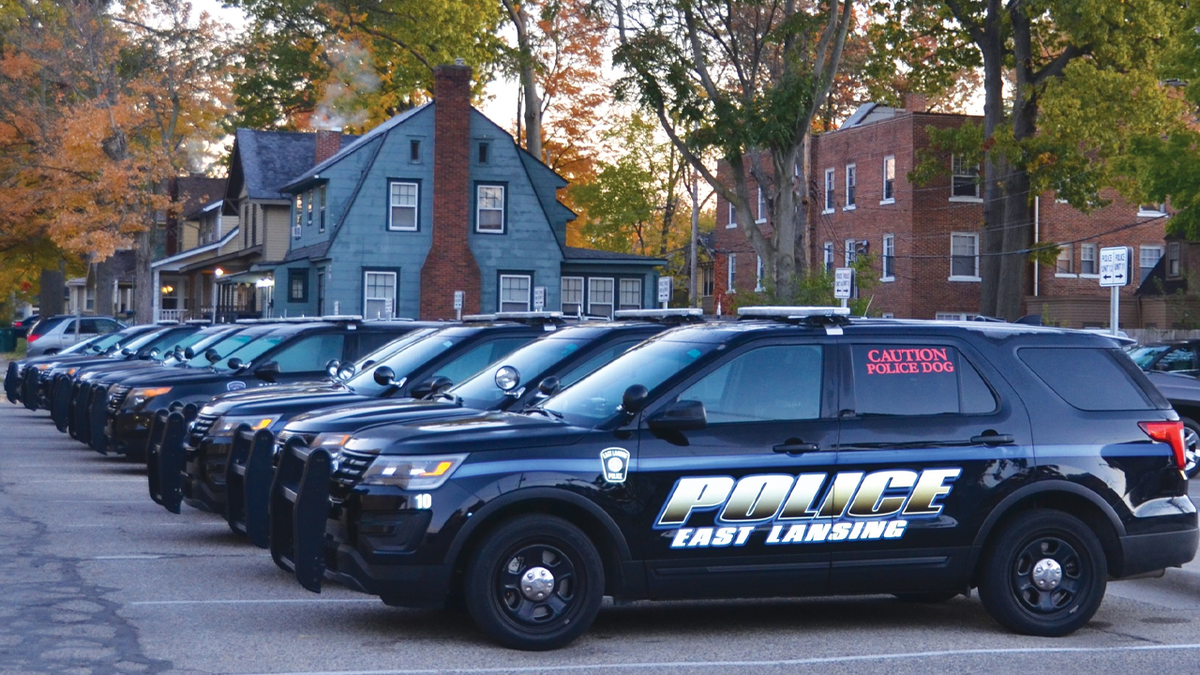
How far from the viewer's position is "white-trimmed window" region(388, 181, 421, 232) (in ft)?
141

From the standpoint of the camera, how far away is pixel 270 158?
2100 inches

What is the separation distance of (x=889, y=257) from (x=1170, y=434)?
128ft

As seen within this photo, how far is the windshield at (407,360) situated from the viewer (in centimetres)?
1199

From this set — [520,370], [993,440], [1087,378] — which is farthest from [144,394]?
[1087,378]

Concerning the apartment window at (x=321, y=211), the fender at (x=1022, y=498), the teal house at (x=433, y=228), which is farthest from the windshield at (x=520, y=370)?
the apartment window at (x=321, y=211)

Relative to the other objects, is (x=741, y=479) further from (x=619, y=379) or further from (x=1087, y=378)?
(x=1087, y=378)

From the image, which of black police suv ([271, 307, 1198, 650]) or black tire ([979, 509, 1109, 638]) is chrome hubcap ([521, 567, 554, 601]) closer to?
black police suv ([271, 307, 1198, 650])

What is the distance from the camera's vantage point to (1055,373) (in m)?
8.81

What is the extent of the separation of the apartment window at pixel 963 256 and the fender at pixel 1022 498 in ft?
129

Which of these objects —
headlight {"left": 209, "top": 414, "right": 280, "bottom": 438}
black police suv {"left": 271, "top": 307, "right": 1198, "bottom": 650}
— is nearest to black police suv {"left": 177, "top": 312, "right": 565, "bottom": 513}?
headlight {"left": 209, "top": 414, "right": 280, "bottom": 438}

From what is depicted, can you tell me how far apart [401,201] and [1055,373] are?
35.6m

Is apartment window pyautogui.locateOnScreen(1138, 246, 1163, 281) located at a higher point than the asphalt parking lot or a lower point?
higher

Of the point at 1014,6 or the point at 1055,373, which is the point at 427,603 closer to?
the point at 1055,373

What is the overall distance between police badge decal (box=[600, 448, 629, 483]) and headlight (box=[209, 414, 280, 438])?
394 centimetres
